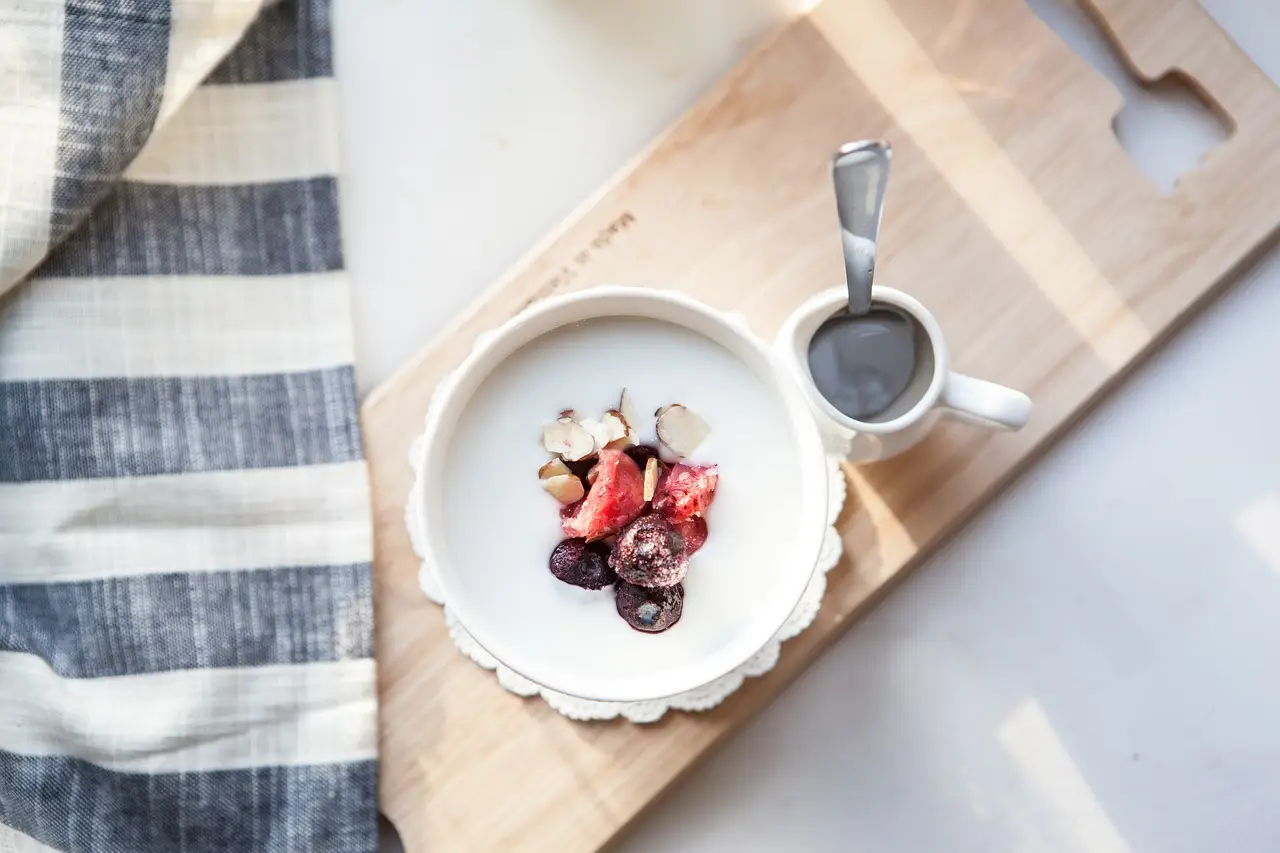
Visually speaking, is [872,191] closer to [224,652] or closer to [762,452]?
[762,452]

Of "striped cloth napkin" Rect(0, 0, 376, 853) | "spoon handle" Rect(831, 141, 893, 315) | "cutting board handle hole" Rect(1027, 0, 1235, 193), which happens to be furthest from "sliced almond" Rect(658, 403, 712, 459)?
"cutting board handle hole" Rect(1027, 0, 1235, 193)

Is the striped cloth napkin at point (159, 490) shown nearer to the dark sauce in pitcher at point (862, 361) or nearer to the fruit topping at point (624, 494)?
the fruit topping at point (624, 494)

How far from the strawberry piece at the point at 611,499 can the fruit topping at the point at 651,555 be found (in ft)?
0.04

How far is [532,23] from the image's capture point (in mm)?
822

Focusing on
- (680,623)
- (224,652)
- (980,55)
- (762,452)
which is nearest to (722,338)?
(762,452)

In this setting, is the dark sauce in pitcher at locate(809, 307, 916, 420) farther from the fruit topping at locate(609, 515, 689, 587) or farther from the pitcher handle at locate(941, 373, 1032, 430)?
the fruit topping at locate(609, 515, 689, 587)

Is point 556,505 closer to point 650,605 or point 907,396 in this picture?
point 650,605

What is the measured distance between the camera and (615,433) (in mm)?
660

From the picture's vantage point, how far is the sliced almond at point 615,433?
0.66 meters

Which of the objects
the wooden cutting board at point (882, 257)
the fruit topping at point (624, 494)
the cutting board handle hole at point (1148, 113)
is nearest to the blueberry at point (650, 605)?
the fruit topping at point (624, 494)

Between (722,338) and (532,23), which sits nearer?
(722,338)

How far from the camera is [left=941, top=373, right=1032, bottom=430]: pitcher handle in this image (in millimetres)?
650

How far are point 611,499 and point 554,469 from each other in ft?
0.17

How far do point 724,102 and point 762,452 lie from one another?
0.84 ft
